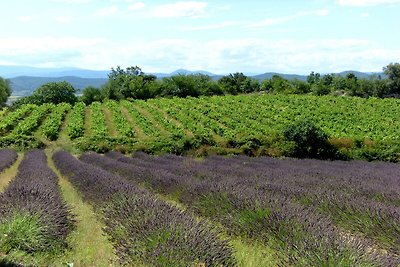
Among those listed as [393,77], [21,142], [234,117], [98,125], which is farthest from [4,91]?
[393,77]

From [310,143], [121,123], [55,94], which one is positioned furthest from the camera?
[55,94]

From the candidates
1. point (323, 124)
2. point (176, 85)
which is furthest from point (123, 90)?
point (323, 124)

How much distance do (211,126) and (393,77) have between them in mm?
40164

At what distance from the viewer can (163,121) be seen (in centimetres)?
3878

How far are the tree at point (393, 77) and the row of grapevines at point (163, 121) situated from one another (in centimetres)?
3459

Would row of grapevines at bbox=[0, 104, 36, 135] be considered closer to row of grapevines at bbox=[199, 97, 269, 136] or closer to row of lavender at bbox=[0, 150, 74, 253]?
row of grapevines at bbox=[199, 97, 269, 136]

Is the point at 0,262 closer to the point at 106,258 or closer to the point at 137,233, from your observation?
the point at 106,258

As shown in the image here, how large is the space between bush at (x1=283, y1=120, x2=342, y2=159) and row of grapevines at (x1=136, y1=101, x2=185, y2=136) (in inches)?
Answer: 312

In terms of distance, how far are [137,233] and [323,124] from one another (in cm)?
3313

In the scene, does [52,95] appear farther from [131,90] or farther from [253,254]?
[253,254]

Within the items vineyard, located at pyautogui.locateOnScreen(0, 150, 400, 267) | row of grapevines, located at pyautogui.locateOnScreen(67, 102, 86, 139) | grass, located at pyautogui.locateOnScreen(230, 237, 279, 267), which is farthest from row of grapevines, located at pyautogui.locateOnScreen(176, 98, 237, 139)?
grass, located at pyautogui.locateOnScreen(230, 237, 279, 267)

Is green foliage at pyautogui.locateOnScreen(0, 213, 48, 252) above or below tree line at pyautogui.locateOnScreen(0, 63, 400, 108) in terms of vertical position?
above

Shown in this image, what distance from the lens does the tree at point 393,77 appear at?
6319 centimetres

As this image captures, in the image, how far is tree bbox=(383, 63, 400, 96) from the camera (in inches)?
2488
